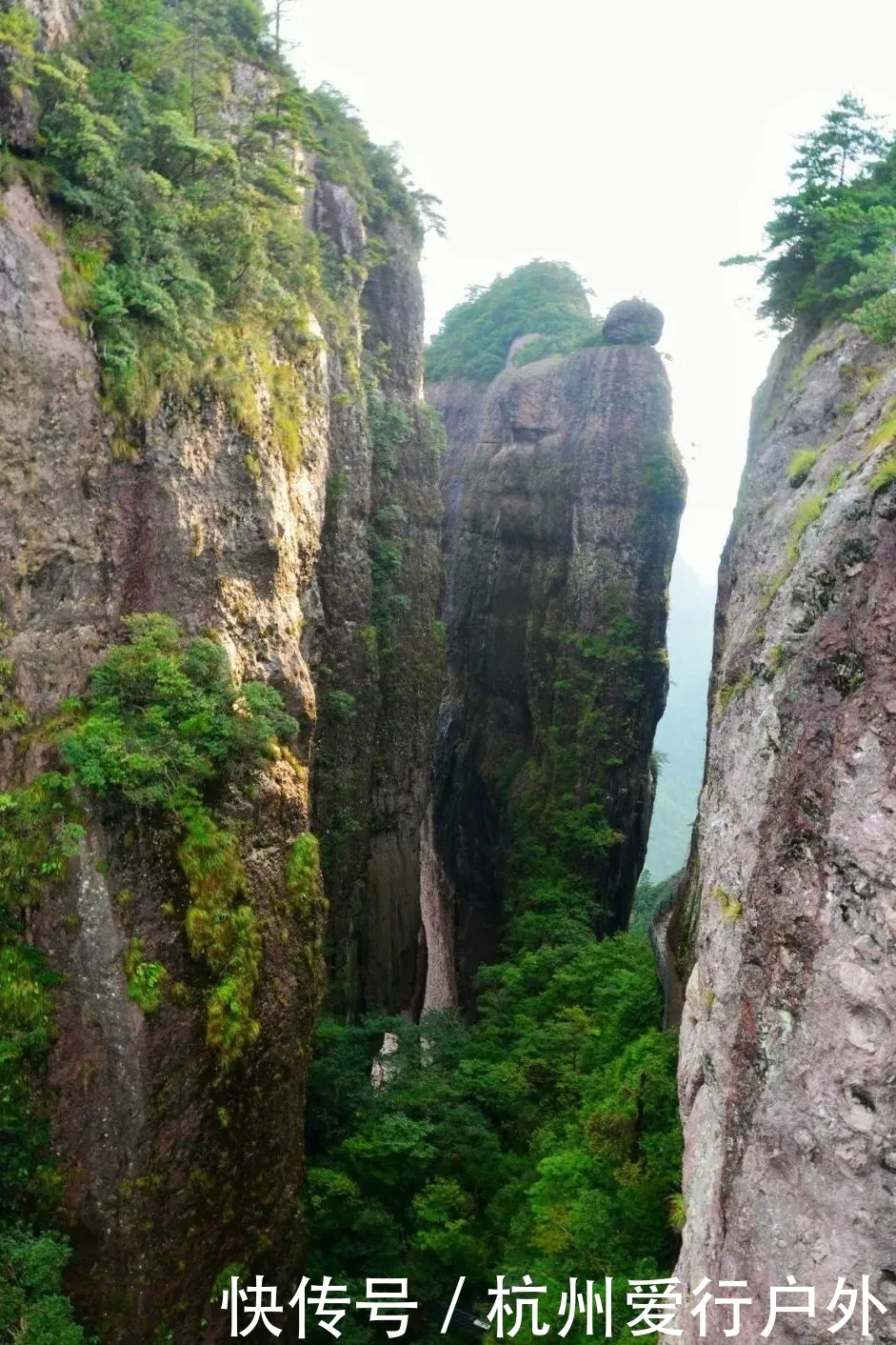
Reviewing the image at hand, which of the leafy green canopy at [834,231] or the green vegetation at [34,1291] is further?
the leafy green canopy at [834,231]

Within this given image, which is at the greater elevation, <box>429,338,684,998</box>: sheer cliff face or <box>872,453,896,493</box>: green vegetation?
<box>429,338,684,998</box>: sheer cliff face

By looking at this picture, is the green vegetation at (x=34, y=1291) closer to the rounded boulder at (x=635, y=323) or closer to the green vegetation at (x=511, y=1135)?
the green vegetation at (x=511, y=1135)

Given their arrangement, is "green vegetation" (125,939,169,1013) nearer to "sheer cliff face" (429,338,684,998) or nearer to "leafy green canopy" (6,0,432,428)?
"leafy green canopy" (6,0,432,428)

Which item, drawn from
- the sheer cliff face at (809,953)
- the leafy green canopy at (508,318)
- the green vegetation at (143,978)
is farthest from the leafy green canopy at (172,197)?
the leafy green canopy at (508,318)

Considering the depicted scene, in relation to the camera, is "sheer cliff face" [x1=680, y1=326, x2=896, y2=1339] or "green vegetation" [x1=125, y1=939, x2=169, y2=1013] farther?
"green vegetation" [x1=125, y1=939, x2=169, y2=1013]

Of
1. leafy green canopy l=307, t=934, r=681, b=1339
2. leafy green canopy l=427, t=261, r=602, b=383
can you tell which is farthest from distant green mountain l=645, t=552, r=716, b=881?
leafy green canopy l=307, t=934, r=681, b=1339

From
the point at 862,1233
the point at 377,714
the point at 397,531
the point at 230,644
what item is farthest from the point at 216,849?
the point at 397,531
